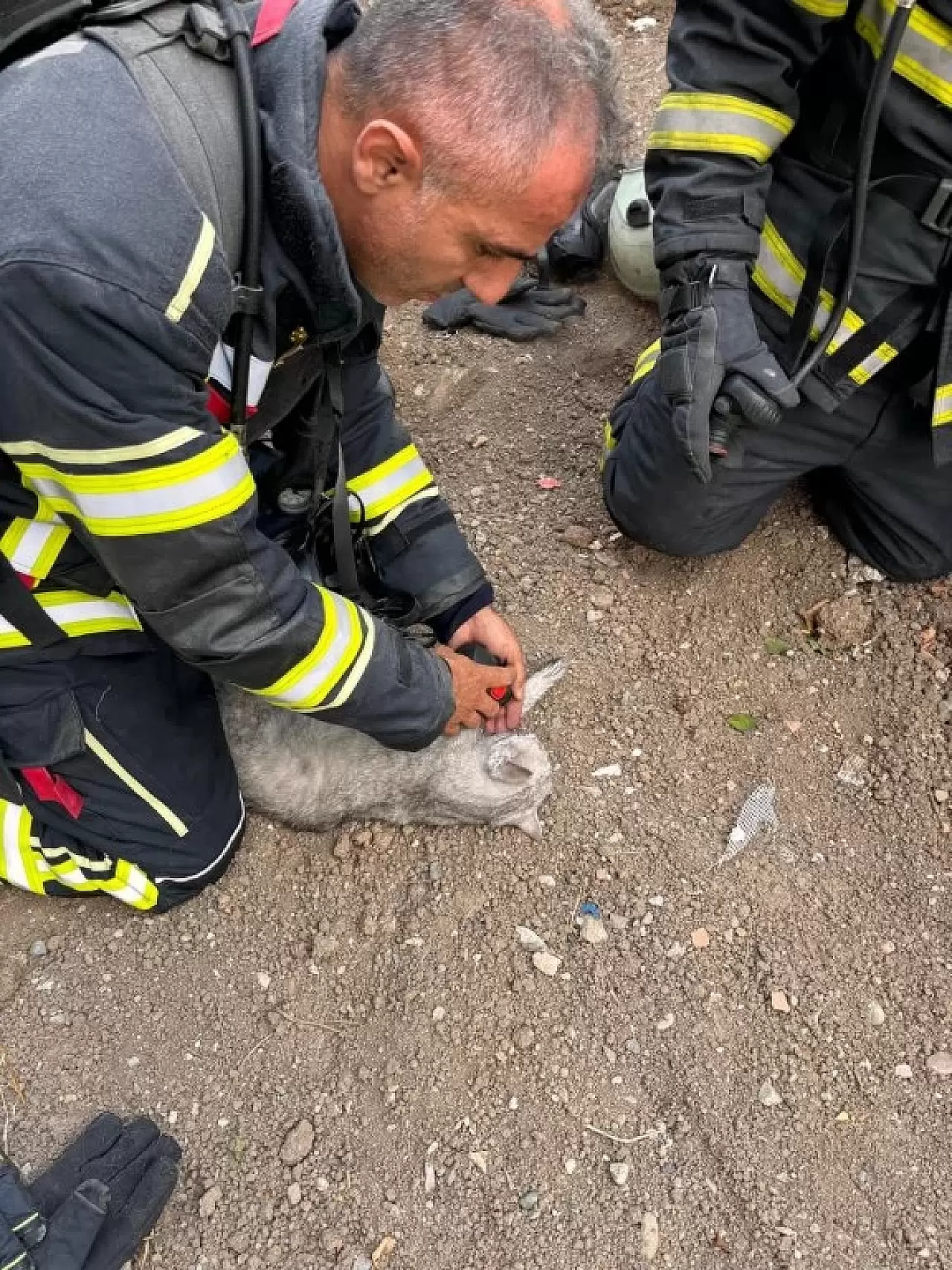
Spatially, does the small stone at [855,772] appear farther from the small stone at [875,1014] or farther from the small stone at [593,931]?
the small stone at [593,931]

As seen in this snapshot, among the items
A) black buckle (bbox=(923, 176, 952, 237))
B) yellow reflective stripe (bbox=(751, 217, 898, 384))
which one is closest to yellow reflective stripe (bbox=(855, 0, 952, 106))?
black buckle (bbox=(923, 176, 952, 237))

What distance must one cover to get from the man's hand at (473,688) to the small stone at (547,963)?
526 millimetres

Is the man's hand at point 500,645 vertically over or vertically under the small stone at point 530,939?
over

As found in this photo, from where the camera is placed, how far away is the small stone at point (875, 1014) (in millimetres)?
2152

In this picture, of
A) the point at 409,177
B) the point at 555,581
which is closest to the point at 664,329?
the point at 555,581

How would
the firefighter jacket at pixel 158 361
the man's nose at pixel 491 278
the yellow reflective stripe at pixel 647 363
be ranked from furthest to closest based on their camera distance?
the yellow reflective stripe at pixel 647 363 → the man's nose at pixel 491 278 → the firefighter jacket at pixel 158 361

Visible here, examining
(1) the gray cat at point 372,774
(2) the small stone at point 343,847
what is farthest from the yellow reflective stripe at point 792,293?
(2) the small stone at point 343,847

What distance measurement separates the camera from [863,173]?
200cm

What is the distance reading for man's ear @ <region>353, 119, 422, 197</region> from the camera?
1401 mm

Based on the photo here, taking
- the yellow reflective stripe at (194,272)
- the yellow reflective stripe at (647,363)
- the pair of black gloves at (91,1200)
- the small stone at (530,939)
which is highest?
the yellow reflective stripe at (194,272)

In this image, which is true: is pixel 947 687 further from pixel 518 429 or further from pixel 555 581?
pixel 518 429

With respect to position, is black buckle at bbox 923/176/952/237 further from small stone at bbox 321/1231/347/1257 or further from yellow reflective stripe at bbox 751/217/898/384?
small stone at bbox 321/1231/347/1257

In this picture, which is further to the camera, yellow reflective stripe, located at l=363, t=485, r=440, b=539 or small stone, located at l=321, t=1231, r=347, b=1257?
yellow reflective stripe, located at l=363, t=485, r=440, b=539

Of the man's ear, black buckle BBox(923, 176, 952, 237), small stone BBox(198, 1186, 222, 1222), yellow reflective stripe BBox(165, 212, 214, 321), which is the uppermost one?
the man's ear
